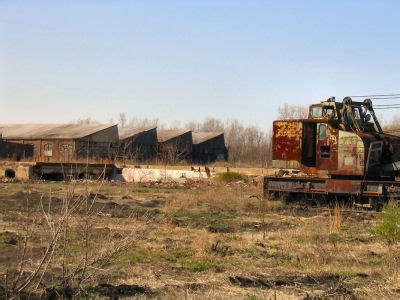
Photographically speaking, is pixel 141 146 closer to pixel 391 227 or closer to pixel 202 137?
pixel 202 137

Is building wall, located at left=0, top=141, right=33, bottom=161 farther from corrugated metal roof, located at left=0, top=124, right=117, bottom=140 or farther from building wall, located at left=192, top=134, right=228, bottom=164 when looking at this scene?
building wall, located at left=192, top=134, right=228, bottom=164

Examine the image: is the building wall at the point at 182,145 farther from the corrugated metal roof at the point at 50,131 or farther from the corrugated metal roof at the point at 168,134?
the corrugated metal roof at the point at 50,131

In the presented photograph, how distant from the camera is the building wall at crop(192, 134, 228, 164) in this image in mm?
66562

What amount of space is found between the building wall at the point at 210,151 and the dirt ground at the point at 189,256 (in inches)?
2006

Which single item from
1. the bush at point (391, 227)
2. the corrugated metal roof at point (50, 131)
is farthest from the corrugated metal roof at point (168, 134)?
the bush at point (391, 227)

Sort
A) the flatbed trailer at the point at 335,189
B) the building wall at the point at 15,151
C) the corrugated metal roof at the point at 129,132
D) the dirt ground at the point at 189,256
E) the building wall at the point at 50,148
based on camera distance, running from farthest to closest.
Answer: the corrugated metal roof at the point at 129,132 → the building wall at the point at 50,148 → the building wall at the point at 15,151 → the flatbed trailer at the point at 335,189 → the dirt ground at the point at 189,256

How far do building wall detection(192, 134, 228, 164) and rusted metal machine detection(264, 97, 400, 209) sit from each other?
47.3m

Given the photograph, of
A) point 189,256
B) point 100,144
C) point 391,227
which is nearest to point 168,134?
point 100,144

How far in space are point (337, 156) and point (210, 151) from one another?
2006 inches

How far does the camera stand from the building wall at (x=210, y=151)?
218 ft

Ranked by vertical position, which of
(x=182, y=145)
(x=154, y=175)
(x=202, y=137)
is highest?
(x=202, y=137)

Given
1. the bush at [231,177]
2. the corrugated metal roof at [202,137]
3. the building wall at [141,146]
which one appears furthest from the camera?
the corrugated metal roof at [202,137]

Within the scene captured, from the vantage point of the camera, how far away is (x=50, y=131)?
183ft

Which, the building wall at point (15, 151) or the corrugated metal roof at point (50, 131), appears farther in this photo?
the corrugated metal roof at point (50, 131)
